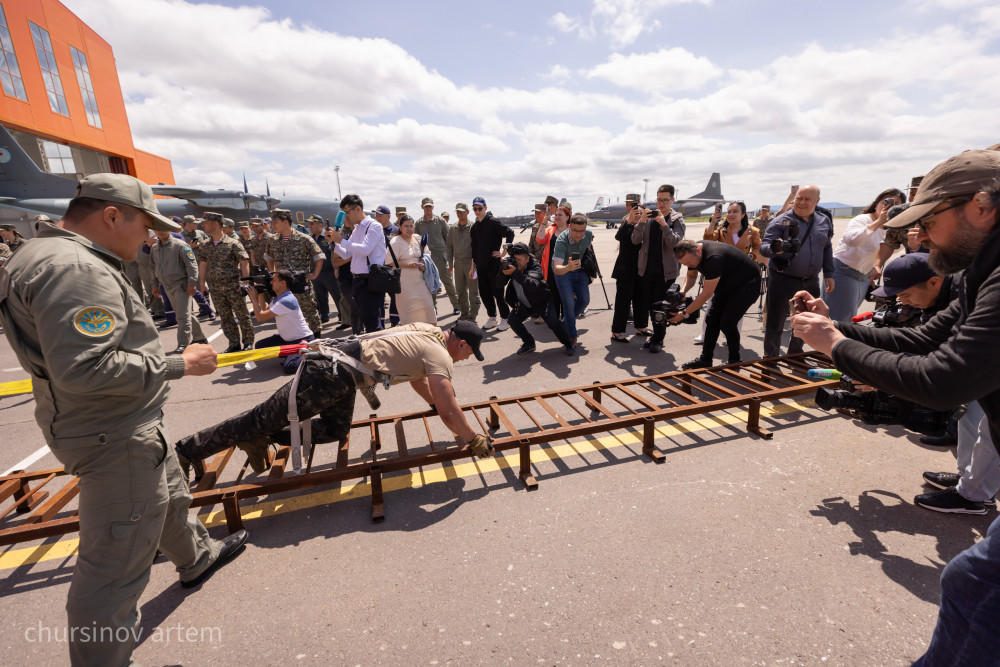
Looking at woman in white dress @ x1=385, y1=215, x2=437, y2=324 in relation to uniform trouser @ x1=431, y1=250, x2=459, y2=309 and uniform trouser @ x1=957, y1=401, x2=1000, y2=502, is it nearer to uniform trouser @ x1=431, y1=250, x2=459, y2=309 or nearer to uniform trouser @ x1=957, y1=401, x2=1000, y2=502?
uniform trouser @ x1=431, y1=250, x2=459, y2=309

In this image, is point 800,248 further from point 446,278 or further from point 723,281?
point 446,278

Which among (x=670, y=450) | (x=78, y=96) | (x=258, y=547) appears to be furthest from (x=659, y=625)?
(x=78, y=96)

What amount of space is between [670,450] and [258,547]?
3010mm

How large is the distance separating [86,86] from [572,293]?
31396mm

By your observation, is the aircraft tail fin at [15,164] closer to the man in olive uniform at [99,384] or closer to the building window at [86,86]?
the building window at [86,86]

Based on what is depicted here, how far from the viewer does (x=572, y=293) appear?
625 cm

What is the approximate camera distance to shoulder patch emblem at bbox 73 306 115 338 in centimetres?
153

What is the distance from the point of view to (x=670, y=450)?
11.5 feet

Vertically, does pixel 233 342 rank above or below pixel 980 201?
below

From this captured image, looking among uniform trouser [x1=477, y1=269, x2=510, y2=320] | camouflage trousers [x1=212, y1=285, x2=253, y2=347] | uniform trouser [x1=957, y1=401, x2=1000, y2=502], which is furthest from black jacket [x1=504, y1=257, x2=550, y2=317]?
camouflage trousers [x1=212, y1=285, x2=253, y2=347]

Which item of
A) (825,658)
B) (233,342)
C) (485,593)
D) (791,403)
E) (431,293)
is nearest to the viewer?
(825,658)

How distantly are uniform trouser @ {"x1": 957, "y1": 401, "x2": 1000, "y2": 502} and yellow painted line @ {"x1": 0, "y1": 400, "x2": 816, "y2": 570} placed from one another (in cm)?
140

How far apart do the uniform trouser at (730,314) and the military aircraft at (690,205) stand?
44.0m

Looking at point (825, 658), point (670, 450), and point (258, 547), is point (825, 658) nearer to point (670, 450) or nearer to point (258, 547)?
point (670, 450)
